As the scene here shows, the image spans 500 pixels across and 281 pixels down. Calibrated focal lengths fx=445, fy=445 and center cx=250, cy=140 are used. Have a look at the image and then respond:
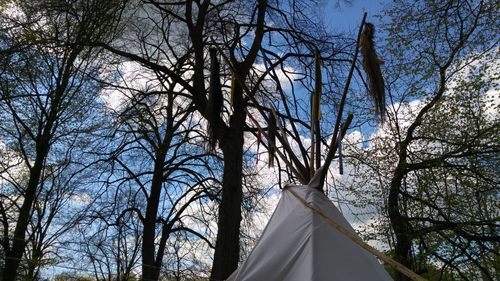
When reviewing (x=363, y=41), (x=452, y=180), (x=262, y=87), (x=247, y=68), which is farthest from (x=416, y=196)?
(x=363, y=41)

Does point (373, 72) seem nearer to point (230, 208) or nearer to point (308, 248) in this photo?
point (308, 248)

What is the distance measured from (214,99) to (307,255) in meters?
3.87

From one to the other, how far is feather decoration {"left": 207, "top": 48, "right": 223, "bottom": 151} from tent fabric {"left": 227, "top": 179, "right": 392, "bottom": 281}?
315 cm

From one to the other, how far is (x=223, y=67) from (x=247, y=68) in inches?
81.0

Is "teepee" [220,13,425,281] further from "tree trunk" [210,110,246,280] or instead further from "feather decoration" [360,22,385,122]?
"tree trunk" [210,110,246,280]

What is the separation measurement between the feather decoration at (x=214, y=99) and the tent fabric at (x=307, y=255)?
10.4 ft

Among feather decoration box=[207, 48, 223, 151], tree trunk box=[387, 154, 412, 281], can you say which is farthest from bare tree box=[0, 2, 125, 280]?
tree trunk box=[387, 154, 412, 281]

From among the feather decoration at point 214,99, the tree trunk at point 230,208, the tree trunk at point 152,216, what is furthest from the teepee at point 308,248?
the tree trunk at point 152,216

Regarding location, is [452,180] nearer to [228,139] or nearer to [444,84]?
[444,84]

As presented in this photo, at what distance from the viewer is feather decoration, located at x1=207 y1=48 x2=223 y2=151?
604 centimetres

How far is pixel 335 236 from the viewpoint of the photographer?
295 centimetres

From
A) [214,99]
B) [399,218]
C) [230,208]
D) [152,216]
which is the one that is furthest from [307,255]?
[152,216]

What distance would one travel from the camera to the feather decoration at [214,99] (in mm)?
6035

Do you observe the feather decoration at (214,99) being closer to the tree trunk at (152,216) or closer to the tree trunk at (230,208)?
the tree trunk at (230,208)
